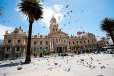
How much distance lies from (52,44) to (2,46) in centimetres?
2526

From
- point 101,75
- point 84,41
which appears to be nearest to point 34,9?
point 101,75

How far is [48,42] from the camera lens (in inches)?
2970

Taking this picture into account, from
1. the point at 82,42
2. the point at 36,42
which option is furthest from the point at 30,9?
the point at 82,42

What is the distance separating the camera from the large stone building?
62.6 metres

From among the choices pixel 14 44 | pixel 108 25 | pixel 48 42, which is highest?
pixel 108 25

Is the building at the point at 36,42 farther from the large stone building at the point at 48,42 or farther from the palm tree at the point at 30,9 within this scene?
the palm tree at the point at 30,9

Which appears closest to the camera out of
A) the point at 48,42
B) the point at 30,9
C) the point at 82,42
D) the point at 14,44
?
the point at 30,9

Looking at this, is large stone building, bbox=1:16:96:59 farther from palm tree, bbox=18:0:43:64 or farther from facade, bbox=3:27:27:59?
palm tree, bbox=18:0:43:64

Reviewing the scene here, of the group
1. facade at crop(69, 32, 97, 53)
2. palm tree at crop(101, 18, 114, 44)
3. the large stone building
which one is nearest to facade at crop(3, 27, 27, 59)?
the large stone building

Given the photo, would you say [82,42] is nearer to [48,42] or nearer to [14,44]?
[48,42]

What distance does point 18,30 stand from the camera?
65438 mm

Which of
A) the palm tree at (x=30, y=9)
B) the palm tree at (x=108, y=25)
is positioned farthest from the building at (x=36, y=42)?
the palm tree at (x=30, y=9)

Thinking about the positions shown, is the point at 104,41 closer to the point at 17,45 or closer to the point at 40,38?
the point at 40,38

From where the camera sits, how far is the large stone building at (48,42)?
62.6 m
